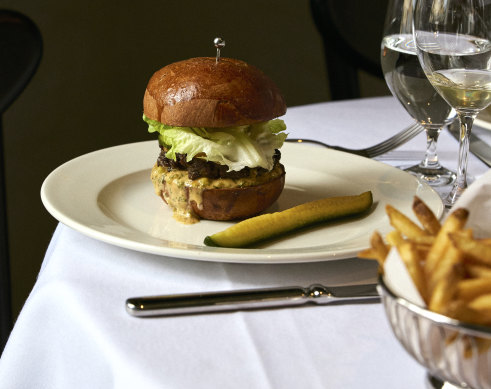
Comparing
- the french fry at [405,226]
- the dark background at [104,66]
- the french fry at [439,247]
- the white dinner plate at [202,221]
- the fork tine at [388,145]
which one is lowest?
the dark background at [104,66]

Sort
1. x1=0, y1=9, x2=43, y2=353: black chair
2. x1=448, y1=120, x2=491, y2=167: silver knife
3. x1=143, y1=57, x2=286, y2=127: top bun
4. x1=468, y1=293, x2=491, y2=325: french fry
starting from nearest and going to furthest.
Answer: x1=468, y1=293, x2=491, y2=325: french fry < x1=143, y1=57, x2=286, y2=127: top bun < x1=448, y1=120, x2=491, y2=167: silver knife < x1=0, y1=9, x2=43, y2=353: black chair

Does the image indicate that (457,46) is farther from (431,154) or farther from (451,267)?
(451,267)

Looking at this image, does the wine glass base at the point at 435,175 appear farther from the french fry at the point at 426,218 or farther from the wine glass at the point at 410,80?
the french fry at the point at 426,218

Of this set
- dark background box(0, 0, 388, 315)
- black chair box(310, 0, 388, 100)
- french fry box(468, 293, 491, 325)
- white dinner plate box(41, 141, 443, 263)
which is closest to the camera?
french fry box(468, 293, 491, 325)

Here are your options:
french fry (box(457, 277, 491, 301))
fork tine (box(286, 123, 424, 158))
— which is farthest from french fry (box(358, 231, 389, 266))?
fork tine (box(286, 123, 424, 158))

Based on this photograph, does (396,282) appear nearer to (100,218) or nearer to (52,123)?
(100,218)

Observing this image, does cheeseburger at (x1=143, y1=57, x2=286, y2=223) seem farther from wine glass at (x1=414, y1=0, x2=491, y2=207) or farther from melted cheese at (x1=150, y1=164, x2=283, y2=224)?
wine glass at (x1=414, y1=0, x2=491, y2=207)

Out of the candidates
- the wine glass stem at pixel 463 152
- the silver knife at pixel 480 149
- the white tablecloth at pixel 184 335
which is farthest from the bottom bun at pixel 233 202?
the silver knife at pixel 480 149
